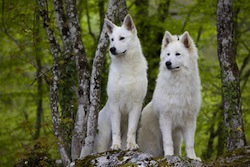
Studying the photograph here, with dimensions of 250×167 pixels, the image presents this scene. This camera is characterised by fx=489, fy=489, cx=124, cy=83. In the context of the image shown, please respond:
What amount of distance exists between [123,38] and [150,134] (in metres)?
1.82

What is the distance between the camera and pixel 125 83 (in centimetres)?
800

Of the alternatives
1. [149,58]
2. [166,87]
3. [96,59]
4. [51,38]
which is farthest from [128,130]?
[149,58]

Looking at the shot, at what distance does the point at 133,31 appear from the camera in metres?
8.24

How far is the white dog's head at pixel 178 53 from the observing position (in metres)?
7.88

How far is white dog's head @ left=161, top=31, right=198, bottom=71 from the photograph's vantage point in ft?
25.9

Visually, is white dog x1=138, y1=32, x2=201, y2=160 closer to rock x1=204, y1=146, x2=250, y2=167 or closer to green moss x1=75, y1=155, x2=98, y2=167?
rock x1=204, y1=146, x2=250, y2=167

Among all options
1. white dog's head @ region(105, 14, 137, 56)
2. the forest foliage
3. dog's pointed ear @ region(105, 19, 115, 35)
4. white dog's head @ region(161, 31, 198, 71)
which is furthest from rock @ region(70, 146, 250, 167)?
the forest foliage

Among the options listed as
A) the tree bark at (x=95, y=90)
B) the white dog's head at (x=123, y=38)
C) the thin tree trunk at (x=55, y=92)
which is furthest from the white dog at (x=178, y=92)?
the thin tree trunk at (x=55, y=92)

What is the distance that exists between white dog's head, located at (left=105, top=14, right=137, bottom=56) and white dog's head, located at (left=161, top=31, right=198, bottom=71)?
0.59 m

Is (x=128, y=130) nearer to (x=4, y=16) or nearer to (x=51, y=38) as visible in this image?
(x=51, y=38)

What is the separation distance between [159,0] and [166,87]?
887 cm

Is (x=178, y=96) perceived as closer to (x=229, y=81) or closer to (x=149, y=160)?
(x=149, y=160)

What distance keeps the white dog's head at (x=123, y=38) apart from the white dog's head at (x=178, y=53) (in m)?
0.59

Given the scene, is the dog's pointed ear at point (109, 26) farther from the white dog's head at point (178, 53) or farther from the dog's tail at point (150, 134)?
the dog's tail at point (150, 134)
